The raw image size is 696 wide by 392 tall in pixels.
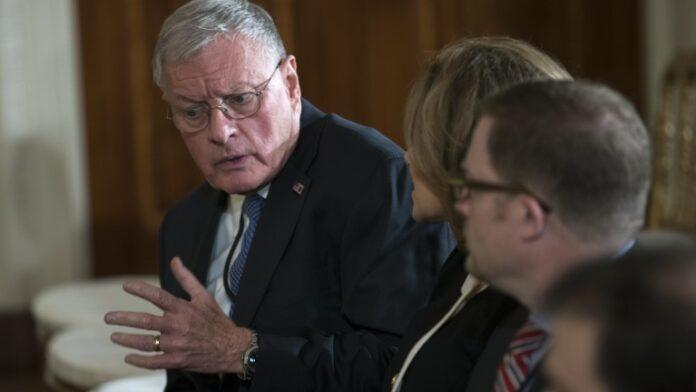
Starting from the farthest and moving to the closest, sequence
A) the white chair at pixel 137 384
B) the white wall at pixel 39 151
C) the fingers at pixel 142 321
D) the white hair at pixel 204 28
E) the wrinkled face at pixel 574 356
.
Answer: the white wall at pixel 39 151
the white chair at pixel 137 384
the white hair at pixel 204 28
the fingers at pixel 142 321
the wrinkled face at pixel 574 356

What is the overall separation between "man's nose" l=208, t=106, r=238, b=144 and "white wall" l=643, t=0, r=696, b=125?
3392 millimetres

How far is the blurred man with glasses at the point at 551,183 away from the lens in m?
1.55

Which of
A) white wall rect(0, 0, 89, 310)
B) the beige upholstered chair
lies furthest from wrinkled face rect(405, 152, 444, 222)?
white wall rect(0, 0, 89, 310)

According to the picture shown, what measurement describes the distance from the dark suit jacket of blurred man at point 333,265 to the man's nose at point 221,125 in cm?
16

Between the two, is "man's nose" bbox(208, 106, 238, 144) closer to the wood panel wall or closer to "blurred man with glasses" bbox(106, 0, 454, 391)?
"blurred man with glasses" bbox(106, 0, 454, 391)

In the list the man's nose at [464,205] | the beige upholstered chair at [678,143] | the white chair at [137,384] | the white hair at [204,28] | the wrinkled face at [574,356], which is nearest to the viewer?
the wrinkled face at [574,356]

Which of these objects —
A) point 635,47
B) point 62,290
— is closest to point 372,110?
point 635,47

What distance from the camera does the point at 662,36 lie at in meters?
5.70

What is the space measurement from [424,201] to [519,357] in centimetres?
40

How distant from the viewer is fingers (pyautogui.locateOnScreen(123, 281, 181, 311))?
7.80ft

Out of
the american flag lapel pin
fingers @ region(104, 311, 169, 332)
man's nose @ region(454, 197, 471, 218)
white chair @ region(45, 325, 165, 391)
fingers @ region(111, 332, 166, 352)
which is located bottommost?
white chair @ region(45, 325, 165, 391)

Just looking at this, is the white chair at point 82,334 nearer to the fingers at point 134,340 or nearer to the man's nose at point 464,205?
the fingers at point 134,340

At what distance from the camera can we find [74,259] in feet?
17.7

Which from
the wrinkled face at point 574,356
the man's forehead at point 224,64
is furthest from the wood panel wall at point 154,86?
the wrinkled face at point 574,356
